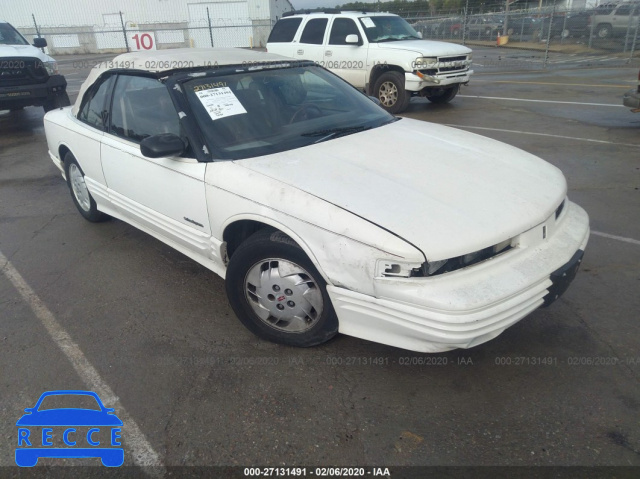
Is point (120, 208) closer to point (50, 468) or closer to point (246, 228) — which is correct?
point (246, 228)

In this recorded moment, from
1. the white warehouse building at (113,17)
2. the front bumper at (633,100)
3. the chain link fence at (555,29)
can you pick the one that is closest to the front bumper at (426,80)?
the front bumper at (633,100)

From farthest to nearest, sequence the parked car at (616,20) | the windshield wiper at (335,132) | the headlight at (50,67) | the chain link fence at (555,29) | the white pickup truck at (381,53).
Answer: the chain link fence at (555,29) → the parked car at (616,20) → the headlight at (50,67) → the white pickup truck at (381,53) → the windshield wiper at (335,132)

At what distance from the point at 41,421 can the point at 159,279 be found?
151cm

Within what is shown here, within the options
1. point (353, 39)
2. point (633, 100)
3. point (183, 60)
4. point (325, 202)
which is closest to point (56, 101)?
point (353, 39)

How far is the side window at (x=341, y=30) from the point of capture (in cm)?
1025

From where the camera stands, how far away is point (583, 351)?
9.42 feet

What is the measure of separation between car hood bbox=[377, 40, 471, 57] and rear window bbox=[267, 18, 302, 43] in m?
2.12

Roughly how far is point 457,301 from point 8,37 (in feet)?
38.2

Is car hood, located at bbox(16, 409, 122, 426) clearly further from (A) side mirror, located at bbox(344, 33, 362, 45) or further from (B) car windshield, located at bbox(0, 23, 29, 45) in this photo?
(B) car windshield, located at bbox(0, 23, 29, 45)

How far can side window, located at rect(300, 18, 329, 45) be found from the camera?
10.5m

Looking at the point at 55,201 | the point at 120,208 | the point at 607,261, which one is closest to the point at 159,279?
the point at 120,208

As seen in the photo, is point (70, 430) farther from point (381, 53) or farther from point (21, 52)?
point (21, 52)

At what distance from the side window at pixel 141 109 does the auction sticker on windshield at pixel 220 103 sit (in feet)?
0.74

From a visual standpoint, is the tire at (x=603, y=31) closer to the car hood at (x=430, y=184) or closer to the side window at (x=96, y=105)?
the car hood at (x=430, y=184)
